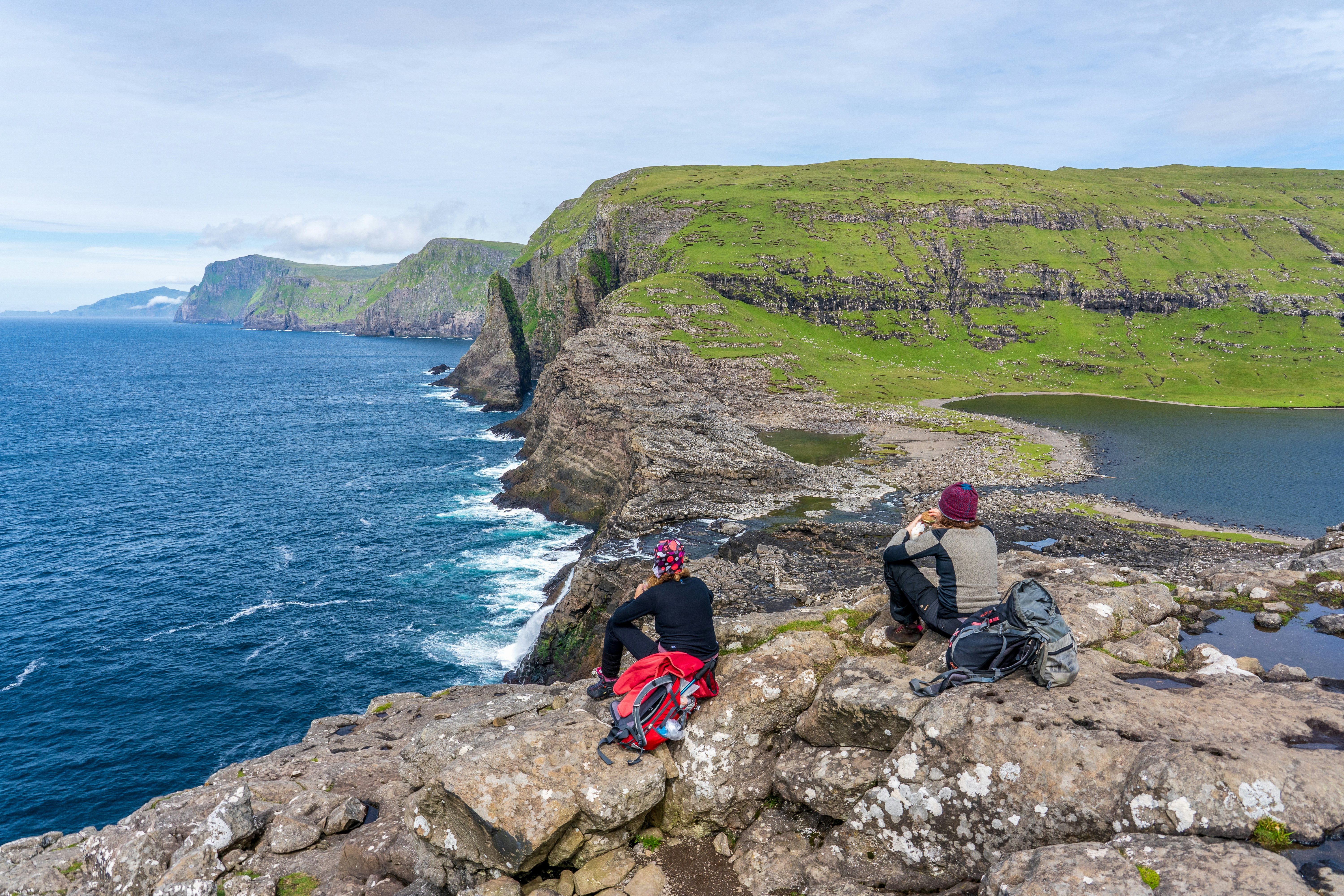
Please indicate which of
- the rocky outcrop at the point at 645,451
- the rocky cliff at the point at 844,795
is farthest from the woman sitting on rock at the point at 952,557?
the rocky outcrop at the point at 645,451

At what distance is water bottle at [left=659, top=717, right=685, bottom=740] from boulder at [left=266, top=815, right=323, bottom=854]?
30.9ft

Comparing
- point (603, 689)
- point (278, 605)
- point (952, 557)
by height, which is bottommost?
point (278, 605)

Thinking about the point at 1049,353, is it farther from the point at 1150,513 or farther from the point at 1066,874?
the point at 1066,874

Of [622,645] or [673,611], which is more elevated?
[673,611]

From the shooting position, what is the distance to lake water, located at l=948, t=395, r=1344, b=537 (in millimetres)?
66875

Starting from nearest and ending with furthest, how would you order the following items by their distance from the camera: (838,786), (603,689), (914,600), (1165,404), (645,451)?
(838,786) < (914,600) < (603,689) < (645,451) < (1165,404)

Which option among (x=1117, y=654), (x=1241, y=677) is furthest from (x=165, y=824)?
(x=1241, y=677)

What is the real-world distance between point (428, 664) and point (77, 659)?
81.9 ft

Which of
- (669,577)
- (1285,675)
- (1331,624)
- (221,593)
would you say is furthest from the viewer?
(221,593)

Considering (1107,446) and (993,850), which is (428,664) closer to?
(993,850)

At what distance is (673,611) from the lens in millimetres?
12039

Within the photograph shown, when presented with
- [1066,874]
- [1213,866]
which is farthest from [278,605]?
[1213,866]

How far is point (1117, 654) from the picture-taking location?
12.3 meters

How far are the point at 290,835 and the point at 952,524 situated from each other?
1606 centimetres
